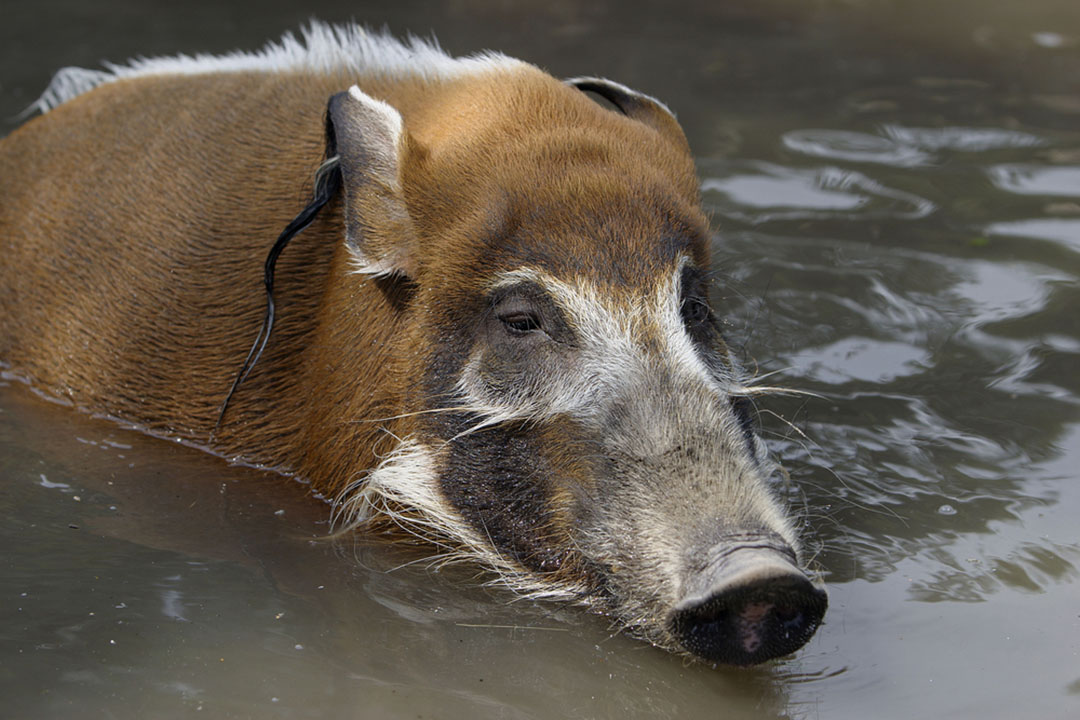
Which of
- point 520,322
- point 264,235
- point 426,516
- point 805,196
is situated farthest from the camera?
point 805,196

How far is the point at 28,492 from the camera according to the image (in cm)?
446

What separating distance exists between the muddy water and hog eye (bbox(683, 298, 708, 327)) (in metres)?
0.74

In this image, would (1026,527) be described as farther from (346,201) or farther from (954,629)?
(346,201)

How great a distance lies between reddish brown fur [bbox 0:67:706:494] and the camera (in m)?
4.02

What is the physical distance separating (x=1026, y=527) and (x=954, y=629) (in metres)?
0.69

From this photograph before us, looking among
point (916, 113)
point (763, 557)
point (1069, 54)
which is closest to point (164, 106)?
point (763, 557)

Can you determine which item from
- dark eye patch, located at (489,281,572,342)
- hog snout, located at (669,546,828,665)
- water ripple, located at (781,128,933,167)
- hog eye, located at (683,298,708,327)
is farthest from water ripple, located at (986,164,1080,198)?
hog snout, located at (669,546,828,665)

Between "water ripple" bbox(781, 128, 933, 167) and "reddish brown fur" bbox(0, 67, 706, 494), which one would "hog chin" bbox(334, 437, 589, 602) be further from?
"water ripple" bbox(781, 128, 933, 167)

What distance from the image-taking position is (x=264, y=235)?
4.68 metres

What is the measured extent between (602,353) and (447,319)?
507 mm

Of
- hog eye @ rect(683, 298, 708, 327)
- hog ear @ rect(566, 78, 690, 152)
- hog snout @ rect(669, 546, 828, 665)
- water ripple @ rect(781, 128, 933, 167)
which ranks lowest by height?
water ripple @ rect(781, 128, 933, 167)

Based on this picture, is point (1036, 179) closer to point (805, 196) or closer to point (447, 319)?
point (805, 196)

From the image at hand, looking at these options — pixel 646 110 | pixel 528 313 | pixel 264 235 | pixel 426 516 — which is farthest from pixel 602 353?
pixel 264 235

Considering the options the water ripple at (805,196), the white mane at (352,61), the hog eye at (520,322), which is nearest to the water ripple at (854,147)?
the water ripple at (805,196)
